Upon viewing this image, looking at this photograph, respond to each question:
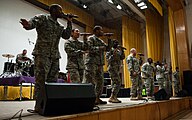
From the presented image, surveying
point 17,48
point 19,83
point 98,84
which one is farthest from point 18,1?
point 98,84

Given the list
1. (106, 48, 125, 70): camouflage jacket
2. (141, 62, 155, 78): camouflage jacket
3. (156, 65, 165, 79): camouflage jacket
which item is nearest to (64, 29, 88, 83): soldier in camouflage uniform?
(106, 48, 125, 70): camouflage jacket

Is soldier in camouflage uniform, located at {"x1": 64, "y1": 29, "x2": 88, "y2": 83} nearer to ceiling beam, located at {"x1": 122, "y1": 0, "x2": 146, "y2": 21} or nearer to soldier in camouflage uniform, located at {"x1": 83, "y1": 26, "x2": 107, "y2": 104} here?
soldier in camouflage uniform, located at {"x1": 83, "y1": 26, "x2": 107, "y2": 104}

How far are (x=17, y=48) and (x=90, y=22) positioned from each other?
12.5 feet

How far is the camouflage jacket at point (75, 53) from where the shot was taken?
2.81 meters

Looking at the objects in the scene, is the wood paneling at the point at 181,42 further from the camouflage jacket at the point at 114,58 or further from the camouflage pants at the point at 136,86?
the camouflage jacket at the point at 114,58

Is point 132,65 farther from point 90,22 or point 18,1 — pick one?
point 90,22

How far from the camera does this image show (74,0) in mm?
7777

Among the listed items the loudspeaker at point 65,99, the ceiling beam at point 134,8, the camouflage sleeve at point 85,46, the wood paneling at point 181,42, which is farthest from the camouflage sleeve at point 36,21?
the wood paneling at point 181,42

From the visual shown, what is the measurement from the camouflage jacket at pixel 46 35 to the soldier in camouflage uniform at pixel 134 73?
100 inches

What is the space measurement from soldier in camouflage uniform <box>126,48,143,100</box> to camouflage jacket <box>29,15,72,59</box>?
2.55 meters

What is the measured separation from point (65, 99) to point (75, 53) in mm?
1307

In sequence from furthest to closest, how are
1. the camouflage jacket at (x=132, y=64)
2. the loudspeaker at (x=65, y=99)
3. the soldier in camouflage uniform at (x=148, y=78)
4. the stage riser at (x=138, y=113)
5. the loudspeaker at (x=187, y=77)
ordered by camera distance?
the loudspeaker at (x=187, y=77) < the soldier in camouflage uniform at (x=148, y=78) < the camouflage jacket at (x=132, y=64) < the stage riser at (x=138, y=113) < the loudspeaker at (x=65, y=99)

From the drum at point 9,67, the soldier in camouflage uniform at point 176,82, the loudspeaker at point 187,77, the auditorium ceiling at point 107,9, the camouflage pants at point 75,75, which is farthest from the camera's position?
the auditorium ceiling at point 107,9

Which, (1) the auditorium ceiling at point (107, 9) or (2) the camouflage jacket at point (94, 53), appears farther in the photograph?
(1) the auditorium ceiling at point (107, 9)
